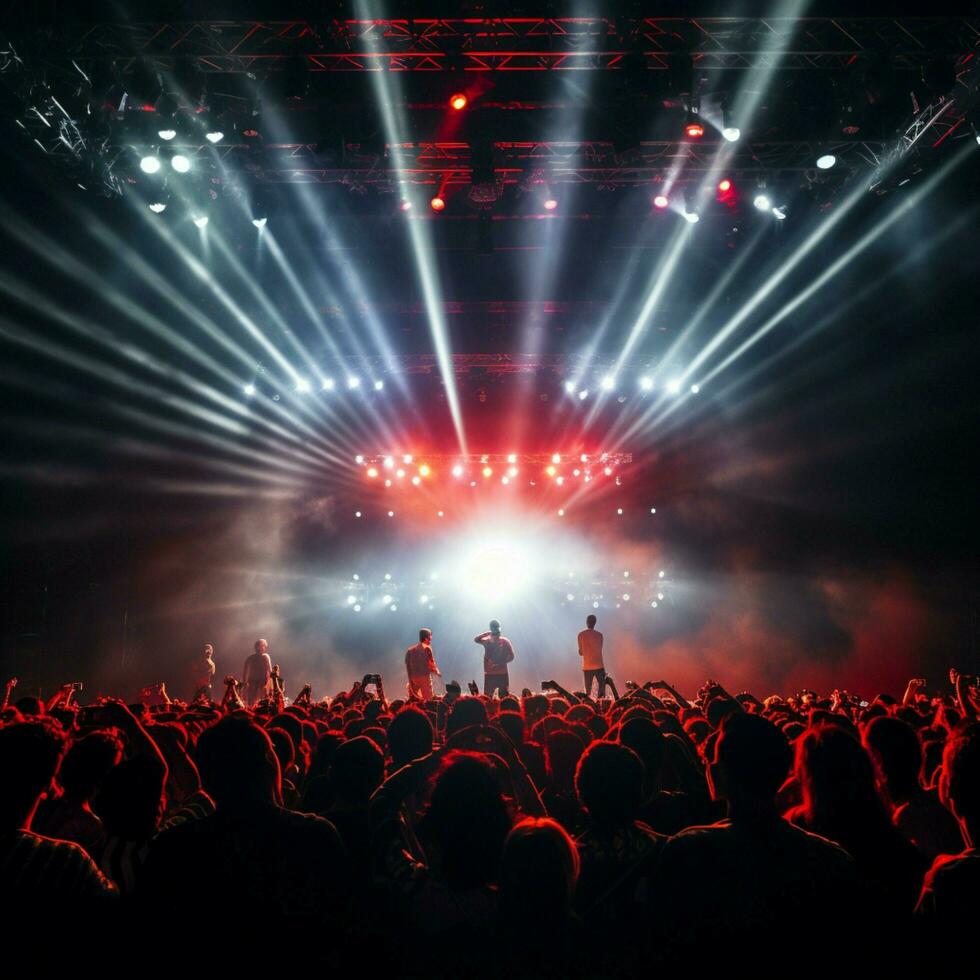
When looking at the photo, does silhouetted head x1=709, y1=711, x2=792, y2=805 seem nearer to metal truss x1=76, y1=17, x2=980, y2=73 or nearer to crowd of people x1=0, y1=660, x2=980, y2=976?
crowd of people x1=0, y1=660, x2=980, y2=976

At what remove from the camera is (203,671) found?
581 inches

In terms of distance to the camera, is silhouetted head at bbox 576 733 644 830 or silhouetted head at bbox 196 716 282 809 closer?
silhouetted head at bbox 196 716 282 809

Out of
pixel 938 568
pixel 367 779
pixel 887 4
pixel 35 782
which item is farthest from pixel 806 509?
pixel 35 782

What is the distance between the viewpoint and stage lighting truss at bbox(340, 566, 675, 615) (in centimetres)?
2550

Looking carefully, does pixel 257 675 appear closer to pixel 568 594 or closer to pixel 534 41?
pixel 534 41

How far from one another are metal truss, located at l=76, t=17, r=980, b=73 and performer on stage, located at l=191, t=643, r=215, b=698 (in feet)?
35.0

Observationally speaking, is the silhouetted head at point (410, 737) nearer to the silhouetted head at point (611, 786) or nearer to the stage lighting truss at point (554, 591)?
the silhouetted head at point (611, 786)

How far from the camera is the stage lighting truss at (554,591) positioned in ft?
83.7

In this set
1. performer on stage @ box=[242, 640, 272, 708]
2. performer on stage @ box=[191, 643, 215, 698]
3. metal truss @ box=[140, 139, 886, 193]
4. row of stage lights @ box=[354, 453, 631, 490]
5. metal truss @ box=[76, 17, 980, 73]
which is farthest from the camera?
row of stage lights @ box=[354, 453, 631, 490]

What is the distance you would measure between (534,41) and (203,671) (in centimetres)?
1380

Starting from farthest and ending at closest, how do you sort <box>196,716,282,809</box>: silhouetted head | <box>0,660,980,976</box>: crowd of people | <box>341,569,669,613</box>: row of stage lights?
1. <box>341,569,669,613</box>: row of stage lights
2. <box>196,716,282,809</box>: silhouetted head
3. <box>0,660,980,976</box>: crowd of people

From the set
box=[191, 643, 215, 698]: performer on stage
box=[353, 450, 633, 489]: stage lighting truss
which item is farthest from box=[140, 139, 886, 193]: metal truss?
box=[191, 643, 215, 698]: performer on stage

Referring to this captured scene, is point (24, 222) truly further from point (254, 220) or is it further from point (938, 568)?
point (938, 568)

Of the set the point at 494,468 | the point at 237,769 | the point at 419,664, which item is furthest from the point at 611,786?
the point at 494,468
